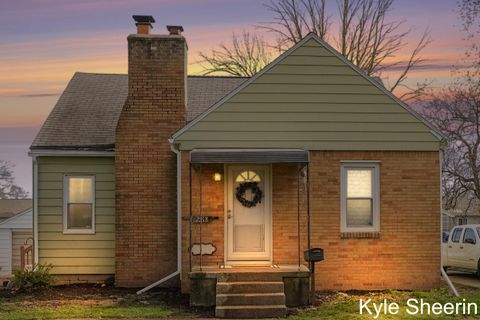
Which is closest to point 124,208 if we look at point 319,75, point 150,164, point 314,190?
point 150,164

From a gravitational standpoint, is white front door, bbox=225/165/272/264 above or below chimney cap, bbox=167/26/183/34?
below

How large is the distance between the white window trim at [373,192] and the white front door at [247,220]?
5.26 ft

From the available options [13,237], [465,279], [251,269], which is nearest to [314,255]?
[251,269]

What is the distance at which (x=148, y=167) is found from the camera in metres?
15.0

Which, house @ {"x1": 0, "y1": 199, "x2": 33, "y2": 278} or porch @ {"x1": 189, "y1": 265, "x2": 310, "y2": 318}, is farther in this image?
house @ {"x1": 0, "y1": 199, "x2": 33, "y2": 278}

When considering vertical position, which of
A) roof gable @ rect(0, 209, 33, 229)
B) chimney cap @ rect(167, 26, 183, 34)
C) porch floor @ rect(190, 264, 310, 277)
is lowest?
porch floor @ rect(190, 264, 310, 277)

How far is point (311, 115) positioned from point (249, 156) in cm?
185

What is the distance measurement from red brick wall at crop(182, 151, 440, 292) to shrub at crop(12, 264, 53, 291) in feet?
11.1

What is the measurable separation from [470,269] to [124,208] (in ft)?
33.2

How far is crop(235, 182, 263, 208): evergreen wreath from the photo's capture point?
13935 millimetres

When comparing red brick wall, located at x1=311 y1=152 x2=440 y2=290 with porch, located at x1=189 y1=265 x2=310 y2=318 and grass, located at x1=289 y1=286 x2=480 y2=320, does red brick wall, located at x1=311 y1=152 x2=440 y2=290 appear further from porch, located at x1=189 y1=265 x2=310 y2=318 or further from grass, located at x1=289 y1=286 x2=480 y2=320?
porch, located at x1=189 y1=265 x2=310 y2=318

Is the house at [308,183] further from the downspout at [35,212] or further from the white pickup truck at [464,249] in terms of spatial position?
the white pickup truck at [464,249]

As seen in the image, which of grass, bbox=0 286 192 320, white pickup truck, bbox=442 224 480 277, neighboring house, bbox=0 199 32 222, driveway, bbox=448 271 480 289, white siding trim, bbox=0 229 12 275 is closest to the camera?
grass, bbox=0 286 192 320

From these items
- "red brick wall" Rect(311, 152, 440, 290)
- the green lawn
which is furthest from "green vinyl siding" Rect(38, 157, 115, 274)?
"red brick wall" Rect(311, 152, 440, 290)
